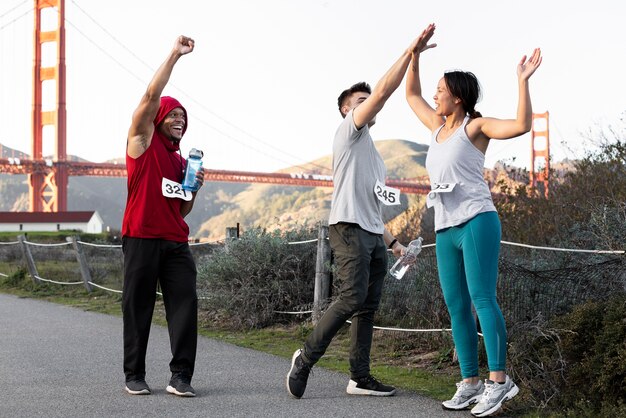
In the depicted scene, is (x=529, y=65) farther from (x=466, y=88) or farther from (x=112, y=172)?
(x=112, y=172)

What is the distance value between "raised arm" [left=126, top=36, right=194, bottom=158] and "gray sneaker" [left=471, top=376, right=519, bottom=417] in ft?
6.82

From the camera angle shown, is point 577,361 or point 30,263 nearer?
point 577,361

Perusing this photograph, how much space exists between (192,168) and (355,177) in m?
0.87

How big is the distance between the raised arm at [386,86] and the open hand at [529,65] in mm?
494

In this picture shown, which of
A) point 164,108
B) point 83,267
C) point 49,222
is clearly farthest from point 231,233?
point 49,222

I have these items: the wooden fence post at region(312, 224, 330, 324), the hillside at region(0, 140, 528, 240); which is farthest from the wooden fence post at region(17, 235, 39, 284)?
the hillside at region(0, 140, 528, 240)

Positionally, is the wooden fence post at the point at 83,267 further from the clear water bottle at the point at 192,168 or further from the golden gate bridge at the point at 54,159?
the golden gate bridge at the point at 54,159

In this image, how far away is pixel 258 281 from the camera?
8.31 meters

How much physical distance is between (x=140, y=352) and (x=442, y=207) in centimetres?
180

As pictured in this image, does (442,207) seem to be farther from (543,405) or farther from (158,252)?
(158,252)

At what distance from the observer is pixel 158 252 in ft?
16.0

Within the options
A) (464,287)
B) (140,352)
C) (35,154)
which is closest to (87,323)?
(140,352)

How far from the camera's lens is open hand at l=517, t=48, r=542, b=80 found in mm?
4137

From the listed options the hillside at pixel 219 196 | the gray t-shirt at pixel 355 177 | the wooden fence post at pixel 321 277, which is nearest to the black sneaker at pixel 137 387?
the gray t-shirt at pixel 355 177
